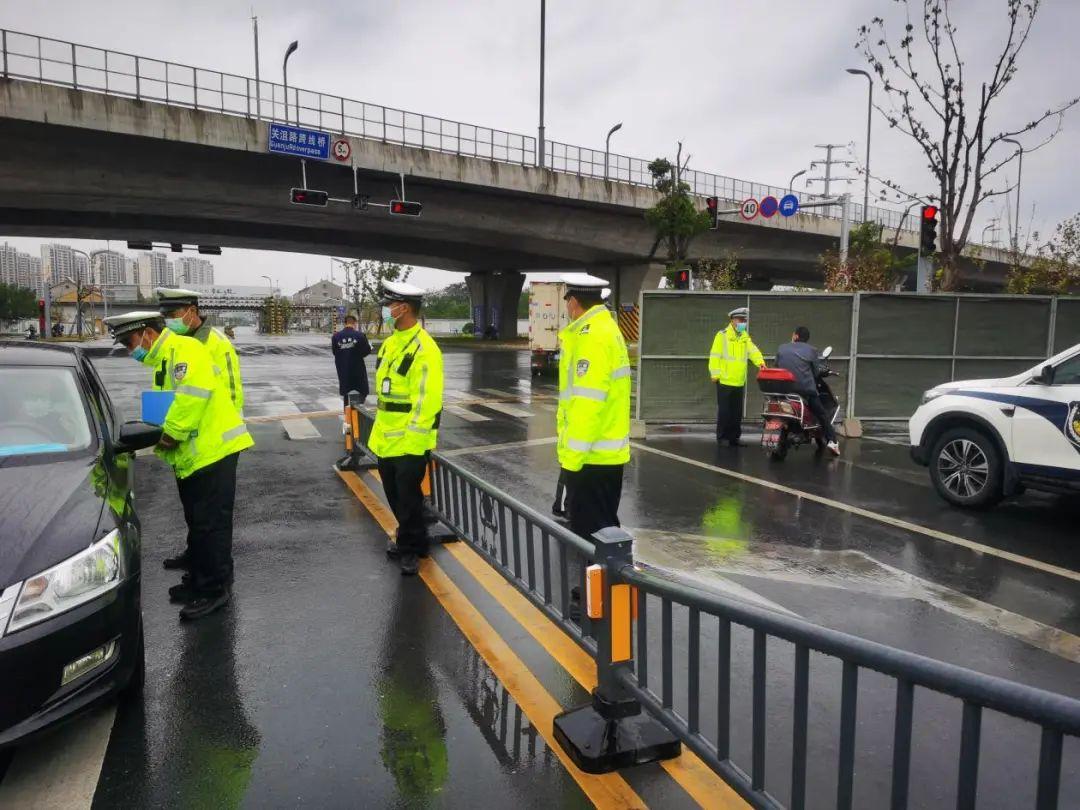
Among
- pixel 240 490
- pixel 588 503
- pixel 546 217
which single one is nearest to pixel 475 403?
pixel 240 490

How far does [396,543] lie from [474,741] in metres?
2.51

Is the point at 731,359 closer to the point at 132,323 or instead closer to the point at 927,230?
the point at 927,230

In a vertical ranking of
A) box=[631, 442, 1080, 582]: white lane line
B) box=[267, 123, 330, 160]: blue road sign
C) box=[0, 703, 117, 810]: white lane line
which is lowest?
box=[0, 703, 117, 810]: white lane line

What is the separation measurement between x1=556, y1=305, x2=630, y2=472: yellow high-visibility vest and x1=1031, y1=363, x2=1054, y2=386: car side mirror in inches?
171

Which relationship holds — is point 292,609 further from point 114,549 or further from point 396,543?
point 114,549

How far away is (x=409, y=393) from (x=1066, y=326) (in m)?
11.9

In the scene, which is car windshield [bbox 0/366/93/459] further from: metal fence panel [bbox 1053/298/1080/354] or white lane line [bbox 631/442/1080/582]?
metal fence panel [bbox 1053/298/1080/354]

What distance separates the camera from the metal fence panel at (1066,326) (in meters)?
12.5

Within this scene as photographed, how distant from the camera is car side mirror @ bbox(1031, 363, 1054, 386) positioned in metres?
6.69

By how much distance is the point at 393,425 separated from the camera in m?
5.29

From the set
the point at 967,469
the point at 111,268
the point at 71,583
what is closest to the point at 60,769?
the point at 71,583

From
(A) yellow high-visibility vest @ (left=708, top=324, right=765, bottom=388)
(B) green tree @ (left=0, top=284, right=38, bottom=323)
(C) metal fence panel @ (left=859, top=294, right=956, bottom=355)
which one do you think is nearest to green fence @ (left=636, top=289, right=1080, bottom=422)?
(C) metal fence panel @ (left=859, top=294, right=956, bottom=355)

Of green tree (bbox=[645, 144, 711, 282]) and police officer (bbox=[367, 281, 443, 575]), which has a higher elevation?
green tree (bbox=[645, 144, 711, 282])

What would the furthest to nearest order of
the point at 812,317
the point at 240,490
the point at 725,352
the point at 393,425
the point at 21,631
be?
the point at 812,317 < the point at 725,352 < the point at 240,490 < the point at 393,425 < the point at 21,631
